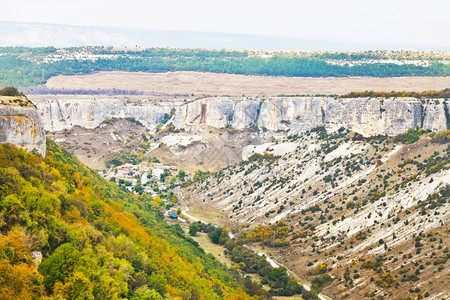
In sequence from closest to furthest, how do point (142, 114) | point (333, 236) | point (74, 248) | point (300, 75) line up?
point (74, 248) → point (333, 236) → point (142, 114) → point (300, 75)

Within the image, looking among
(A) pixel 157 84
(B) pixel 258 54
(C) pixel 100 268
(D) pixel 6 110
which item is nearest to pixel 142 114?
(A) pixel 157 84

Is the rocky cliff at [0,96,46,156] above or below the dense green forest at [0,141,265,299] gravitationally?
above

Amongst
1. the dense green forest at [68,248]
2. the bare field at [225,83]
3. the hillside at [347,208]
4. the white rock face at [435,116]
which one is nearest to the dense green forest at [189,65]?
the bare field at [225,83]

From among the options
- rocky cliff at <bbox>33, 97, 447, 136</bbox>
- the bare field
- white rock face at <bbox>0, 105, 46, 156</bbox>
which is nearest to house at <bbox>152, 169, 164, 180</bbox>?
rocky cliff at <bbox>33, 97, 447, 136</bbox>

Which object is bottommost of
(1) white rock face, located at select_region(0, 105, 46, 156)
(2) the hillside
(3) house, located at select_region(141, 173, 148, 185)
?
(3) house, located at select_region(141, 173, 148, 185)

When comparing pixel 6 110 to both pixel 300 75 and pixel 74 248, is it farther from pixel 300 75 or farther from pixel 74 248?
pixel 300 75

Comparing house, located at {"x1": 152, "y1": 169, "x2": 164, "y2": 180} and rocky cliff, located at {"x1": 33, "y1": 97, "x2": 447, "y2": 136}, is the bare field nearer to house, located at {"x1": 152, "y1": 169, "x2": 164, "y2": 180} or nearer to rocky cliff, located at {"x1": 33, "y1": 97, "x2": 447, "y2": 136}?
rocky cliff, located at {"x1": 33, "y1": 97, "x2": 447, "y2": 136}
